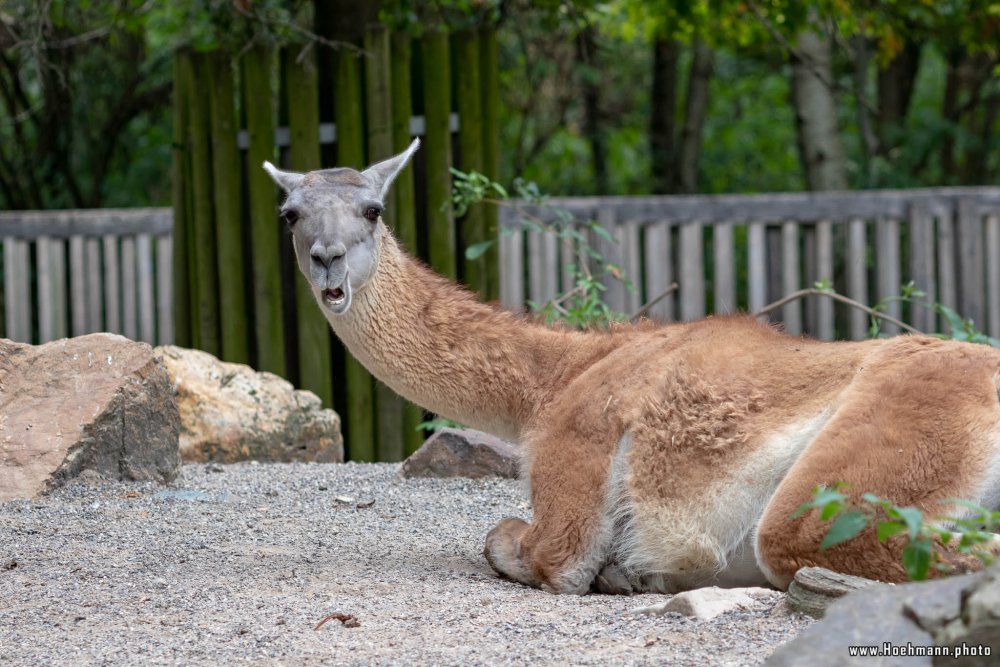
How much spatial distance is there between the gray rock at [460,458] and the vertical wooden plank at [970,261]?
5165 millimetres

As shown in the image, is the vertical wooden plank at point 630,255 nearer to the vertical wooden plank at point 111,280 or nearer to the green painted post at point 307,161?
the green painted post at point 307,161

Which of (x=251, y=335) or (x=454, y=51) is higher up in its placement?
A: (x=454, y=51)

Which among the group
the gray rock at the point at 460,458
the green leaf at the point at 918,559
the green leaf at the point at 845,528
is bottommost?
the gray rock at the point at 460,458

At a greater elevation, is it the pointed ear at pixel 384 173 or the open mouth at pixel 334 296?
the pointed ear at pixel 384 173

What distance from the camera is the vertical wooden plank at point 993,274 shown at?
1030 cm

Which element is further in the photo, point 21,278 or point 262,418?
point 21,278

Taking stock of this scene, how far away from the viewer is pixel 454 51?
9.09 meters

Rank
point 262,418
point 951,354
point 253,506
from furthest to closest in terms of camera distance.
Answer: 1. point 262,418
2. point 253,506
3. point 951,354

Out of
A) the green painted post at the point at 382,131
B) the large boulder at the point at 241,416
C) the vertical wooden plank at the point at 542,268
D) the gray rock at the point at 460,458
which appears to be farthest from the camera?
the vertical wooden plank at the point at 542,268

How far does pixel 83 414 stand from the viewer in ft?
20.2

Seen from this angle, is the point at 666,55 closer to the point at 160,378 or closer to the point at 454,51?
the point at 454,51

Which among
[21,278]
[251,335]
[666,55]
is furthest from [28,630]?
[666,55]

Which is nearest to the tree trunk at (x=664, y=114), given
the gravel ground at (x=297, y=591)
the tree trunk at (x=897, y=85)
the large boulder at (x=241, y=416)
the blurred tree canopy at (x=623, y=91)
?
the blurred tree canopy at (x=623, y=91)

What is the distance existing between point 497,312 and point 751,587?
1737mm
